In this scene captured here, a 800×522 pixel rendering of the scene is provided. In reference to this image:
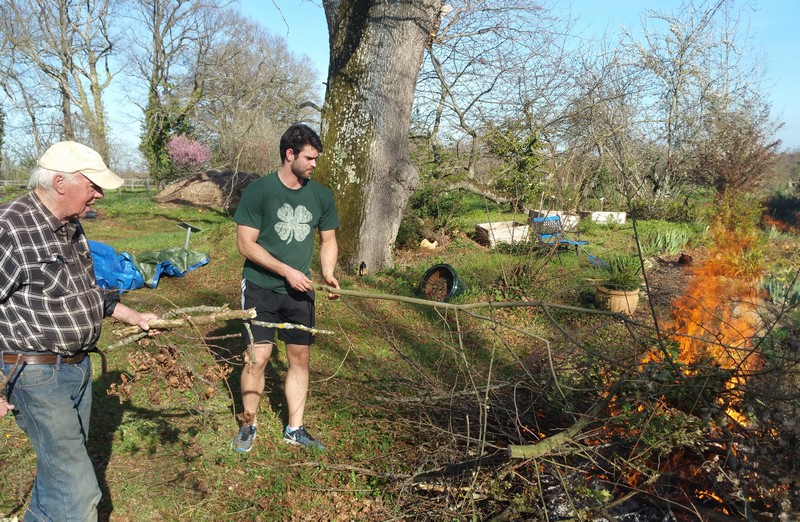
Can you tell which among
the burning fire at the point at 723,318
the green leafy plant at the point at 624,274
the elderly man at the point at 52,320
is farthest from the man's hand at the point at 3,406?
the green leafy plant at the point at 624,274

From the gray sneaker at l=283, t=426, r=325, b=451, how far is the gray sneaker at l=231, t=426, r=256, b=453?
22cm

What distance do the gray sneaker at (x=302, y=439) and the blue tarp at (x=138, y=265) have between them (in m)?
3.83

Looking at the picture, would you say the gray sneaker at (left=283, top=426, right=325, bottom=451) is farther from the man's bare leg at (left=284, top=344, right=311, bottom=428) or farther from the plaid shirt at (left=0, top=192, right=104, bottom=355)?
the plaid shirt at (left=0, top=192, right=104, bottom=355)

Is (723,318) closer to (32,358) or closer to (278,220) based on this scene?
(278,220)

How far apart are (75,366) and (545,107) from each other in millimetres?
13674

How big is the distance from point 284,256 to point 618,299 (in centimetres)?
489

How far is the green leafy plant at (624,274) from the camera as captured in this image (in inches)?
265

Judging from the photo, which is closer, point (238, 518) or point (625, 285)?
point (238, 518)

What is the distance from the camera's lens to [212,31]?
26.7m

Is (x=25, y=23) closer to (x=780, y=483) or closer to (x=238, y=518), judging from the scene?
(x=238, y=518)

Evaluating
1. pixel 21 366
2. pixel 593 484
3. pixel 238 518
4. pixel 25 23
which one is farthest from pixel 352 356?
pixel 25 23

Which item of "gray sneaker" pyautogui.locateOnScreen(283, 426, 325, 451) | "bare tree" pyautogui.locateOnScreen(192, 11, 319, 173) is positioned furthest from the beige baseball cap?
"bare tree" pyautogui.locateOnScreen(192, 11, 319, 173)

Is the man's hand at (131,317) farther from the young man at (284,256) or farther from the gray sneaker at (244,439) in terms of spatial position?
the gray sneaker at (244,439)

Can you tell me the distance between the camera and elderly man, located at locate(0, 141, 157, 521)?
202 centimetres
